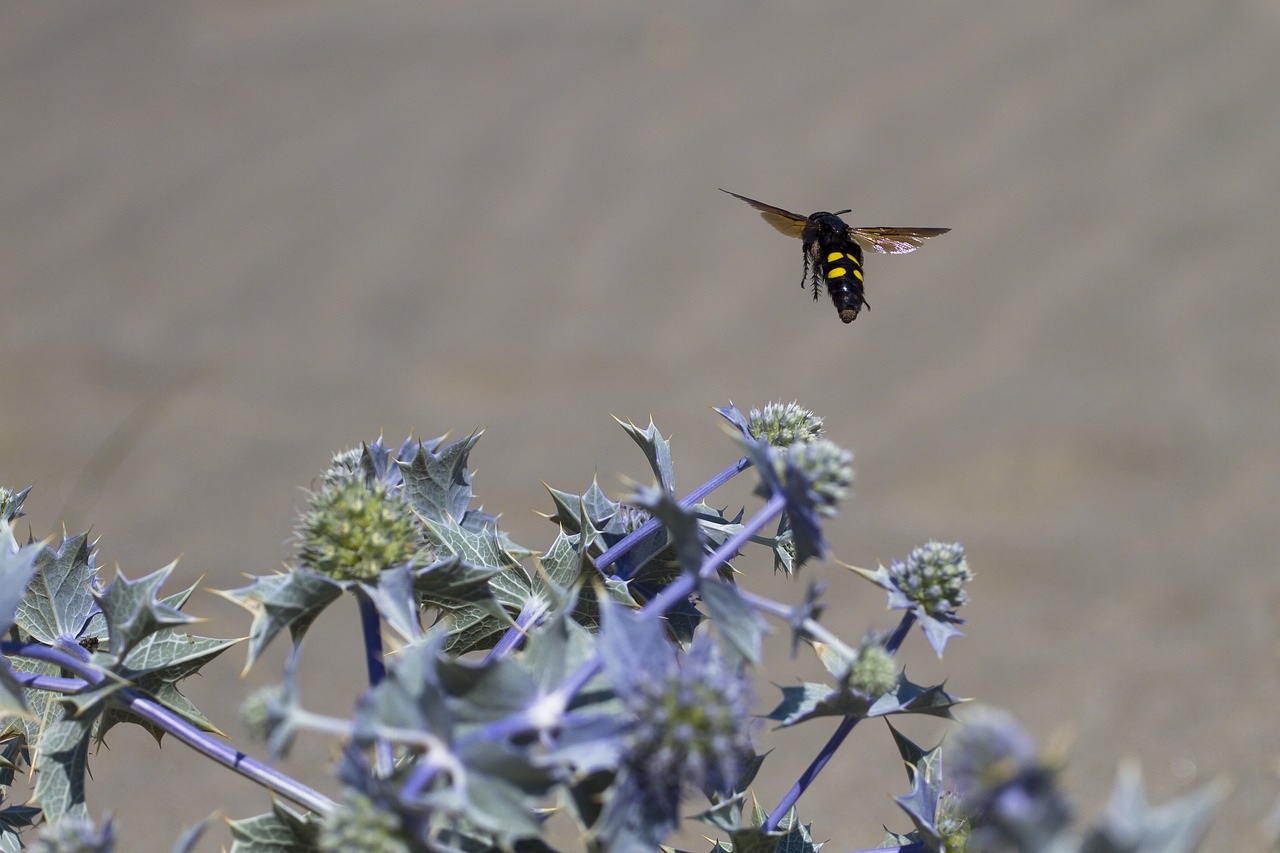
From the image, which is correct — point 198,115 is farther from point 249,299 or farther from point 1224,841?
point 1224,841

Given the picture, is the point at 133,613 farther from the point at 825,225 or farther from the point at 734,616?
the point at 825,225

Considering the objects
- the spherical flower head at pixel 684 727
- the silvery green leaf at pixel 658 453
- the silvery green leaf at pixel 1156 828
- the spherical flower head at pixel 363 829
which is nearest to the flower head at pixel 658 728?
the spherical flower head at pixel 684 727

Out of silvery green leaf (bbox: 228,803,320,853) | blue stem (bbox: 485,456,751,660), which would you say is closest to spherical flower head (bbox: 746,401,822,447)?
blue stem (bbox: 485,456,751,660)

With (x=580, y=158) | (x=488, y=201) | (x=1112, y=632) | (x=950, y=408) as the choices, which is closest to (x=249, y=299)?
(x=488, y=201)

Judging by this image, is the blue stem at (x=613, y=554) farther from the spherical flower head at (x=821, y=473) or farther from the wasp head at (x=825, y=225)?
the wasp head at (x=825, y=225)

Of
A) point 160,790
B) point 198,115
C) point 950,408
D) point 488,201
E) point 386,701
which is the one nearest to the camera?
point 386,701
